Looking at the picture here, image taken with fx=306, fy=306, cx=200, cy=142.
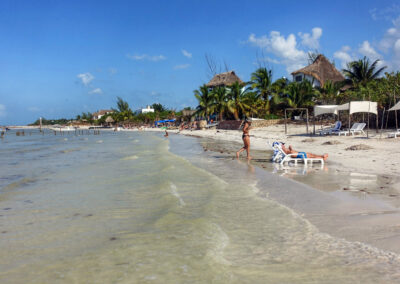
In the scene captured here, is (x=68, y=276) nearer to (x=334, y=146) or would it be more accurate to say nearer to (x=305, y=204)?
(x=305, y=204)

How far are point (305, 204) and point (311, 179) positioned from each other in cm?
238

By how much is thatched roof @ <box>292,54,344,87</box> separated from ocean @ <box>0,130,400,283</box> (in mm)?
36822

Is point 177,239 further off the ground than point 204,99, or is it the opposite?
point 204,99

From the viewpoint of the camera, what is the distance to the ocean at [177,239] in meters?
3.15

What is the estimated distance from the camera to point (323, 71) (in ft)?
137

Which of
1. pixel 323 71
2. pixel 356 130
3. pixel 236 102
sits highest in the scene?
pixel 323 71

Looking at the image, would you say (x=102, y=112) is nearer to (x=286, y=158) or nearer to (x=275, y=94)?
(x=275, y=94)

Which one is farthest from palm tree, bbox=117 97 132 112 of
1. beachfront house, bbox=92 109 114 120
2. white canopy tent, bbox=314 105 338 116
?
white canopy tent, bbox=314 105 338 116

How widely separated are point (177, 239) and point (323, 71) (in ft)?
140

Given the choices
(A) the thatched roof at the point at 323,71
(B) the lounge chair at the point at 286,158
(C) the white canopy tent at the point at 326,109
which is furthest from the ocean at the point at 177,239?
(A) the thatched roof at the point at 323,71

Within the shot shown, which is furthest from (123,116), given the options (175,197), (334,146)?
(175,197)

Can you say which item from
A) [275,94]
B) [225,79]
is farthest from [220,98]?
→ [225,79]

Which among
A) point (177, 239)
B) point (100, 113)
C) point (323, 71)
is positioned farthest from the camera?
point (100, 113)

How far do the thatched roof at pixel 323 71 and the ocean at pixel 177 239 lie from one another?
36822mm
